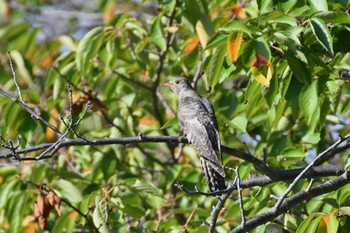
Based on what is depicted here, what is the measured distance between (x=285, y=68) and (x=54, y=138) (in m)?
4.02

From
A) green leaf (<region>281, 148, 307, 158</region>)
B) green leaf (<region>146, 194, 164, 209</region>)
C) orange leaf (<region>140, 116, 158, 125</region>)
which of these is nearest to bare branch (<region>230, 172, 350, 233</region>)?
green leaf (<region>281, 148, 307, 158</region>)

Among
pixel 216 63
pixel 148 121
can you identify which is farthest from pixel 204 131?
pixel 148 121

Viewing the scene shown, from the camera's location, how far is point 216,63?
5148 millimetres

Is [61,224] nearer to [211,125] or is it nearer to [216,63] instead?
[211,125]

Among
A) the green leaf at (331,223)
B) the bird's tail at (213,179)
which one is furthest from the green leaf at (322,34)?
the bird's tail at (213,179)

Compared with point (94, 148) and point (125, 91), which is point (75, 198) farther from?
point (125, 91)

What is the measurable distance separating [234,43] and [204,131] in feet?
3.50

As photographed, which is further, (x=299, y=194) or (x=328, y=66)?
(x=328, y=66)

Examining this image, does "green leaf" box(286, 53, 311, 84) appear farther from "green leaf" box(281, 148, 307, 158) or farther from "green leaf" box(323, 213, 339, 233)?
"green leaf" box(323, 213, 339, 233)

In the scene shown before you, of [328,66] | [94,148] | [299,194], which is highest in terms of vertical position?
[328,66]

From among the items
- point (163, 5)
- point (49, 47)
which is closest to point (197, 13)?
point (163, 5)

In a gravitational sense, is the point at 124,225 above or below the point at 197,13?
below

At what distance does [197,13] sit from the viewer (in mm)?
6141

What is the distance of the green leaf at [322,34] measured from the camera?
15.3 ft
